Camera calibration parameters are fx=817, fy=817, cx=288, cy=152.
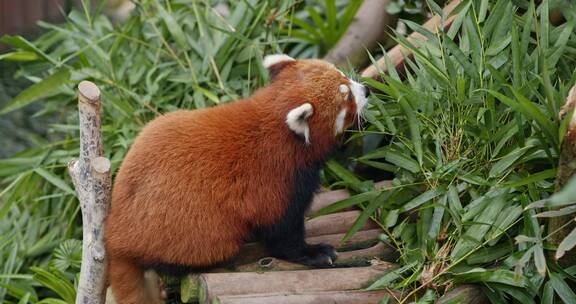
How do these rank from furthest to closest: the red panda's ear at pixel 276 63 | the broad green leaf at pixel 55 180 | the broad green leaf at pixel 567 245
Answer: the broad green leaf at pixel 55 180 < the red panda's ear at pixel 276 63 < the broad green leaf at pixel 567 245

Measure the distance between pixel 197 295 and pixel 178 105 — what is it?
1.59 metres

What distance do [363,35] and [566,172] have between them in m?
2.20

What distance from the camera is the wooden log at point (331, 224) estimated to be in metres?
3.52

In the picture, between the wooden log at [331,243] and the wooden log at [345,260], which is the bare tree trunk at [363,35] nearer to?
the wooden log at [331,243]

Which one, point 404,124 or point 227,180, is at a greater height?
point 227,180

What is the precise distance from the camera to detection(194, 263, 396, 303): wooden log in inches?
117

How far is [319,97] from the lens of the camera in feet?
10.4

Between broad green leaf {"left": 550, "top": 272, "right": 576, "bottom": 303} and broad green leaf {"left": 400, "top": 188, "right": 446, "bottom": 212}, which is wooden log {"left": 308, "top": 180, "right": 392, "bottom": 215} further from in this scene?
broad green leaf {"left": 550, "top": 272, "right": 576, "bottom": 303}

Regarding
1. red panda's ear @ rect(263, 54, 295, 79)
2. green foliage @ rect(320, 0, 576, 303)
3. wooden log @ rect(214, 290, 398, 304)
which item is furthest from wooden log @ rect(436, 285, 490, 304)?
red panda's ear @ rect(263, 54, 295, 79)

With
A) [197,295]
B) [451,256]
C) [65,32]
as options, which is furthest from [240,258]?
[65,32]

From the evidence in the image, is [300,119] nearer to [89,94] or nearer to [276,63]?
[276,63]

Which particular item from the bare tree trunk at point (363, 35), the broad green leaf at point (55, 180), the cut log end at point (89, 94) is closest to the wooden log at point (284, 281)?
the cut log end at point (89, 94)

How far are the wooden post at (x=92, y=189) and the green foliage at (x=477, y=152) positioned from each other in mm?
939

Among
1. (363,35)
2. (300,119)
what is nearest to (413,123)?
(300,119)
